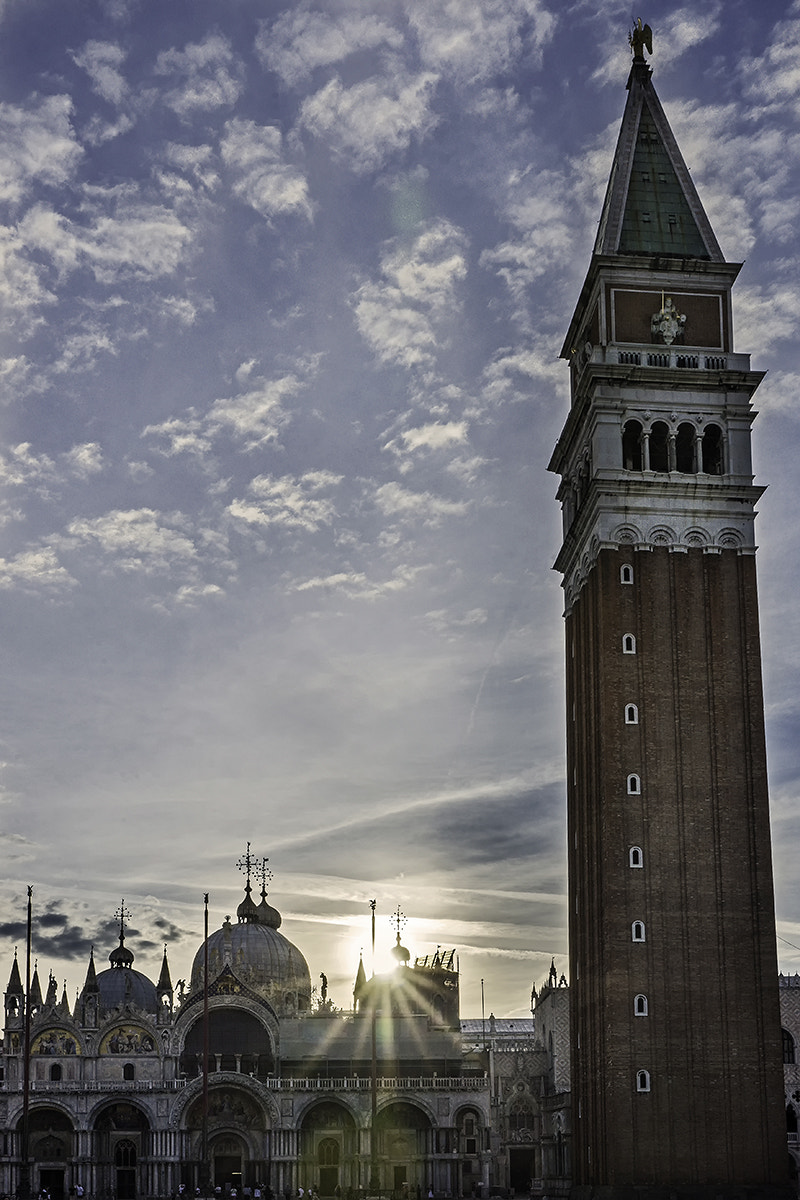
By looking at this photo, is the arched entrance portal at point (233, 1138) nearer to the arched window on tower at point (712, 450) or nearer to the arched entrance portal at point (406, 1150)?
the arched entrance portal at point (406, 1150)

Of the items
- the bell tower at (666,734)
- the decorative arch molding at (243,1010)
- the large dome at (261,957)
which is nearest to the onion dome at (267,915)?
the large dome at (261,957)

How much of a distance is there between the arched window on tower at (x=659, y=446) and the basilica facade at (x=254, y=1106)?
3875 centimetres

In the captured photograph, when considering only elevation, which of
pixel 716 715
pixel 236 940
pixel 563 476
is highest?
pixel 563 476

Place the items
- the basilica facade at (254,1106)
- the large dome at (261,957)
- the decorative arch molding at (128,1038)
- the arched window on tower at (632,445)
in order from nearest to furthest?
the arched window on tower at (632,445), the basilica facade at (254,1106), the decorative arch molding at (128,1038), the large dome at (261,957)

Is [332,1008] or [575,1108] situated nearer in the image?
[575,1108]

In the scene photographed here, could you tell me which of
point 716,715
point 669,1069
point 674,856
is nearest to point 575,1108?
point 669,1069

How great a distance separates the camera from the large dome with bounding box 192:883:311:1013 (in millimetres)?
111938

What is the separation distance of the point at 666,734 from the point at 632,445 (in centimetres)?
1381

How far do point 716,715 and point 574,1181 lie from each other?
21327 millimetres

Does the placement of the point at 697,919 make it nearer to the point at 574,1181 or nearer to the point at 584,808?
the point at 584,808

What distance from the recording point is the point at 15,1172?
308 ft

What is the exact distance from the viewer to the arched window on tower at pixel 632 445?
71438 millimetres

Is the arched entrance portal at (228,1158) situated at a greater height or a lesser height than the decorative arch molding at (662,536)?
lesser

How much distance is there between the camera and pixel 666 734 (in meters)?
67.6
